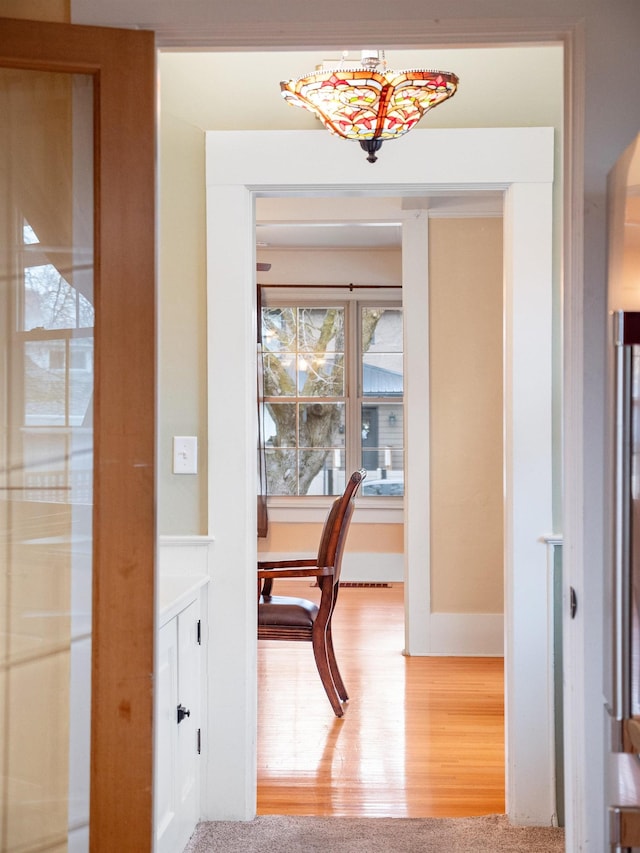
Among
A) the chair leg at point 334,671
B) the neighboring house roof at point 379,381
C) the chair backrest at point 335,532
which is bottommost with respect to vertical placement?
the chair leg at point 334,671

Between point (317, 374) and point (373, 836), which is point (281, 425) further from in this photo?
point (373, 836)

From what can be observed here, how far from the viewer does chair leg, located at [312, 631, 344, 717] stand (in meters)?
3.90

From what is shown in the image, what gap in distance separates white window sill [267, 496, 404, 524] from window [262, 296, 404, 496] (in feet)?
0.38

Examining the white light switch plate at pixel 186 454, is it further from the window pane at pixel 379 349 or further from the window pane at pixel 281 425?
the window pane at pixel 379 349

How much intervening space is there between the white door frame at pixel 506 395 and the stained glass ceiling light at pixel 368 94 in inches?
7.0

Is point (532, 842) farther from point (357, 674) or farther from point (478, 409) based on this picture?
point (478, 409)

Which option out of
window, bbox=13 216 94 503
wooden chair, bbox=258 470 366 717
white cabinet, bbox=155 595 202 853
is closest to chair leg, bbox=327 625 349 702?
wooden chair, bbox=258 470 366 717

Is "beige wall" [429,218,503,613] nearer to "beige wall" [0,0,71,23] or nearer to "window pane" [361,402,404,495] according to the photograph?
"window pane" [361,402,404,495]

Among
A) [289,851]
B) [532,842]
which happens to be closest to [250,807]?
[289,851]

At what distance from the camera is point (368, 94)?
267cm

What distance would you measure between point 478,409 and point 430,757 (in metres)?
2.33

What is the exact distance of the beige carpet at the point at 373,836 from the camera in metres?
2.68

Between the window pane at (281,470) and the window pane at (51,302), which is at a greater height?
the window pane at (51,302)

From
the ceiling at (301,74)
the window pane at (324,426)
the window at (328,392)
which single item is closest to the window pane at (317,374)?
the window at (328,392)
